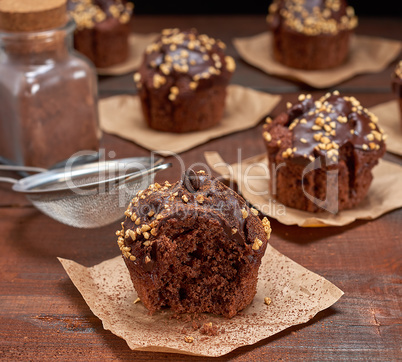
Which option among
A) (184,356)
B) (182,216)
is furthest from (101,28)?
(184,356)

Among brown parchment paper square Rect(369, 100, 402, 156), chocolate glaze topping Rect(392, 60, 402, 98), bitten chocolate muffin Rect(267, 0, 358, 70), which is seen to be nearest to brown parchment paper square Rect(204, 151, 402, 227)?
brown parchment paper square Rect(369, 100, 402, 156)

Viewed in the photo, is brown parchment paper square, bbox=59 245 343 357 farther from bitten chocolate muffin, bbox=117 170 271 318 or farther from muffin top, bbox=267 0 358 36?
muffin top, bbox=267 0 358 36

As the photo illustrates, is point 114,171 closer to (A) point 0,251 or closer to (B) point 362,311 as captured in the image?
(A) point 0,251

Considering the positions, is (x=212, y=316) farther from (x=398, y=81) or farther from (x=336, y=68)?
(x=336, y=68)

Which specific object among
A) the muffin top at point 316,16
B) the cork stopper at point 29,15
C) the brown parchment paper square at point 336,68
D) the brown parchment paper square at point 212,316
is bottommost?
the brown parchment paper square at point 336,68

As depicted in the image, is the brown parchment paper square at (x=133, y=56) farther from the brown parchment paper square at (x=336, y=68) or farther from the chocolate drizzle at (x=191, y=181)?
the chocolate drizzle at (x=191, y=181)

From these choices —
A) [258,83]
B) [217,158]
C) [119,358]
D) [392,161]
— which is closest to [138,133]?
[217,158]

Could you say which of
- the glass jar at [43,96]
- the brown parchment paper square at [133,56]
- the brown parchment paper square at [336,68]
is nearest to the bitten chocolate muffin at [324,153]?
the glass jar at [43,96]
